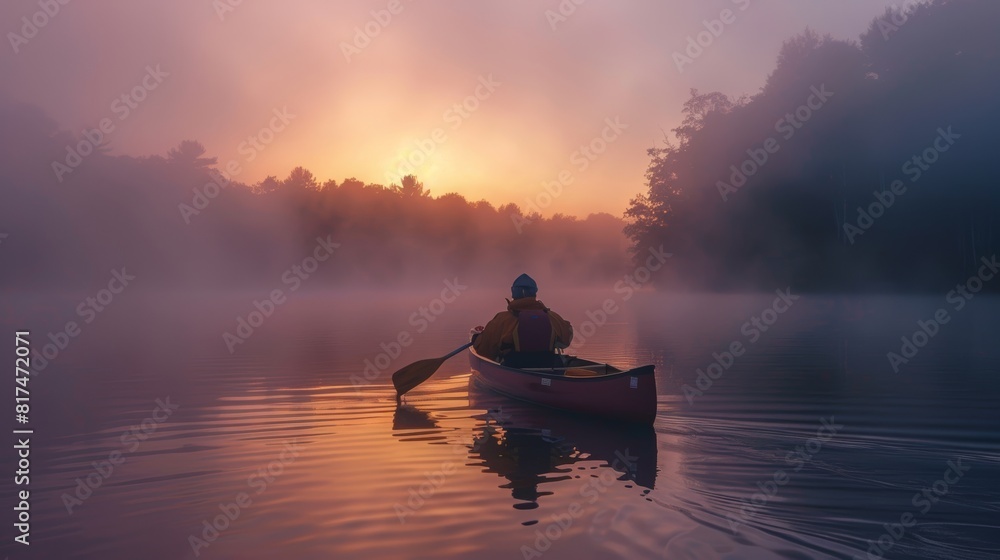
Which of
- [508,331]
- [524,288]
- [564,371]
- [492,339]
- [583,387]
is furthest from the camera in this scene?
[492,339]

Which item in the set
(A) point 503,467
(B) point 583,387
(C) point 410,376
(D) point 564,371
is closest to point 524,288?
(D) point 564,371

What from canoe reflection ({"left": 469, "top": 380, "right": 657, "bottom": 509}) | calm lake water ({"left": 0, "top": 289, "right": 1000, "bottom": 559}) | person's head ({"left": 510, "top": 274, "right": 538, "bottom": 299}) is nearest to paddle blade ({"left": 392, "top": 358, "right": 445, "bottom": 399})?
calm lake water ({"left": 0, "top": 289, "right": 1000, "bottom": 559})

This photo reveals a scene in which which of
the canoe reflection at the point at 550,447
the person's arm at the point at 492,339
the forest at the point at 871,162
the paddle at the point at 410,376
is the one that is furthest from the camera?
the forest at the point at 871,162

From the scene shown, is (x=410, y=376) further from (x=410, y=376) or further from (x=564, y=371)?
(x=564, y=371)

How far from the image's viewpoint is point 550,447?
402 inches

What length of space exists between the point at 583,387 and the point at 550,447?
5.57 ft

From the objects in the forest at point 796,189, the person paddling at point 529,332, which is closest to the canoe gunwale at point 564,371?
the person paddling at point 529,332

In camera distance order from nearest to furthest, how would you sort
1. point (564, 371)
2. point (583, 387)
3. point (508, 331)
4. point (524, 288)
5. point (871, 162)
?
1. point (583, 387)
2. point (564, 371)
3. point (524, 288)
4. point (508, 331)
5. point (871, 162)

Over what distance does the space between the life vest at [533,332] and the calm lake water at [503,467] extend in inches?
46.6

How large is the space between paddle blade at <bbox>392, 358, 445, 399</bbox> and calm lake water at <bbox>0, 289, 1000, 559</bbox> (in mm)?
410

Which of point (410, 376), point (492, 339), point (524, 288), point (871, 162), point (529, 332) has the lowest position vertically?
point (410, 376)

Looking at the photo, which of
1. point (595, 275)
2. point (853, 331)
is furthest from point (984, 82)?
point (595, 275)

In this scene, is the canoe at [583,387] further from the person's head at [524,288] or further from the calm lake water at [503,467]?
the person's head at [524,288]

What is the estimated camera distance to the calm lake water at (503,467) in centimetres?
629
